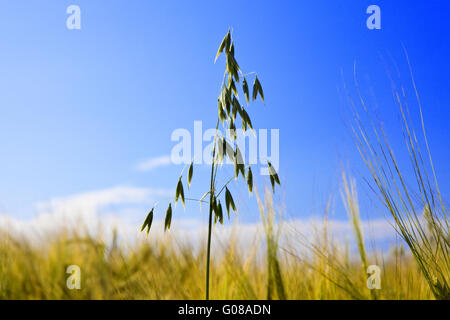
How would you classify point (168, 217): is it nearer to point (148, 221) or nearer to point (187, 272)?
point (148, 221)

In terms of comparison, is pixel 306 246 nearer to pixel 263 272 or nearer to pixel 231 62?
pixel 263 272

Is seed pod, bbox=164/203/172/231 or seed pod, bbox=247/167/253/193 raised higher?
seed pod, bbox=247/167/253/193

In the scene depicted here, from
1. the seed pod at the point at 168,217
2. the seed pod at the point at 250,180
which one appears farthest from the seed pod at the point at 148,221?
the seed pod at the point at 250,180

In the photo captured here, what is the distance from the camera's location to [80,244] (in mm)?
2852

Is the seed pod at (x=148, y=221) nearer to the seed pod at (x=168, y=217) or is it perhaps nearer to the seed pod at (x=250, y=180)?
the seed pod at (x=168, y=217)

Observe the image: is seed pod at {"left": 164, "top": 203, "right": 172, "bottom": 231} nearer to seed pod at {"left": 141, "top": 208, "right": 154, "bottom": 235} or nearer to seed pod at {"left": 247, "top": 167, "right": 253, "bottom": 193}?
seed pod at {"left": 141, "top": 208, "right": 154, "bottom": 235}

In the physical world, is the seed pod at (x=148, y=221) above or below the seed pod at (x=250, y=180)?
below

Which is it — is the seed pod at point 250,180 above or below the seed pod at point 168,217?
above

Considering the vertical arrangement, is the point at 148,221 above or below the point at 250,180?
below

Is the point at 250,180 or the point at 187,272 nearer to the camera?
the point at 250,180

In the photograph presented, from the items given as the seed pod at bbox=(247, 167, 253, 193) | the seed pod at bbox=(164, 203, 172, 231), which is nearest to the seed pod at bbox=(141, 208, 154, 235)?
the seed pod at bbox=(164, 203, 172, 231)

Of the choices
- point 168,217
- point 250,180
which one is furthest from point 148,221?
point 250,180
